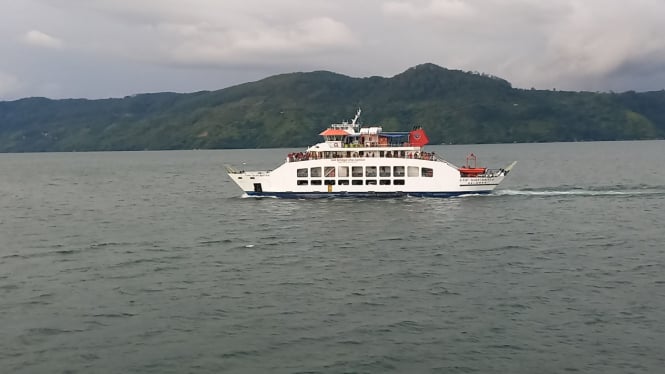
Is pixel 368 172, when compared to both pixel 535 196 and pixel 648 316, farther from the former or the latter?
pixel 648 316

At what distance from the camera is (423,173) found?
80312mm

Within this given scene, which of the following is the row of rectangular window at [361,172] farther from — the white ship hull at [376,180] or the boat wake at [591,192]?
the boat wake at [591,192]

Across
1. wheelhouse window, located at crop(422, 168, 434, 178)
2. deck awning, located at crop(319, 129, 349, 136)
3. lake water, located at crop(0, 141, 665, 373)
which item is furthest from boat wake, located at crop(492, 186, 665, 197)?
deck awning, located at crop(319, 129, 349, 136)

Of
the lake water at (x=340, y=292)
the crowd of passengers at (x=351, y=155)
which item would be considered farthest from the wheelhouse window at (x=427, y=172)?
the lake water at (x=340, y=292)

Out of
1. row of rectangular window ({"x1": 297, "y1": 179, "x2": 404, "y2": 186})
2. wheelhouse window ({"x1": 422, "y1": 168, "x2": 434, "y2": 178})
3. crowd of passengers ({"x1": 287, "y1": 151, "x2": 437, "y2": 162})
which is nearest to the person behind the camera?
wheelhouse window ({"x1": 422, "y1": 168, "x2": 434, "y2": 178})

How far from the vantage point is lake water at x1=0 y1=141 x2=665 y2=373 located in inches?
1080

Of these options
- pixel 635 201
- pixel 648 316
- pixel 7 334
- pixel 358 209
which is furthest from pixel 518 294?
pixel 635 201

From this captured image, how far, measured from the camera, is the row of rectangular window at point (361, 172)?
263 ft

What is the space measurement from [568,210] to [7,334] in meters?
60.1

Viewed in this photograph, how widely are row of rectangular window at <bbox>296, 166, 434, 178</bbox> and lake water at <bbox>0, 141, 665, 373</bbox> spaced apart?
912 cm

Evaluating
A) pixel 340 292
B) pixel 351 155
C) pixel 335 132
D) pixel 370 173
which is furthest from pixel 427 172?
pixel 340 292

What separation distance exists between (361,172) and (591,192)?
114ft

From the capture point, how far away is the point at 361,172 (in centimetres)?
8175

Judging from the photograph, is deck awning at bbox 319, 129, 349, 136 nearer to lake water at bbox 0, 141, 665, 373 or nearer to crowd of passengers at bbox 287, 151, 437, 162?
crowd of passengers at bbox 287, 151, 437, 162
